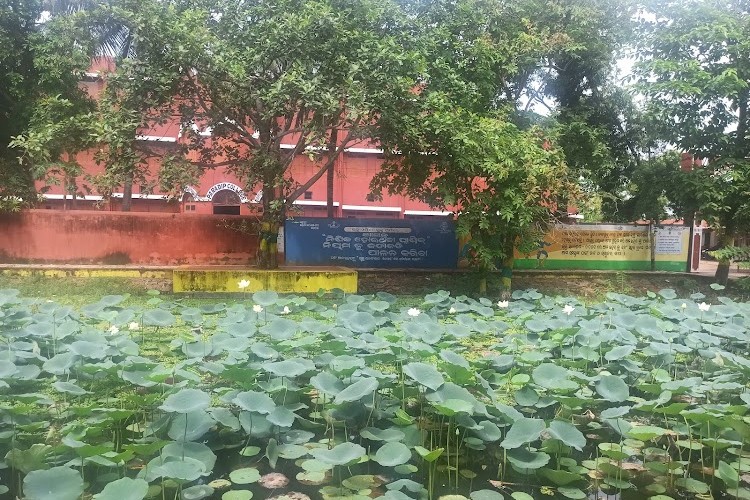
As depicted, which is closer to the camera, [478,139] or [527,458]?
[527,458]

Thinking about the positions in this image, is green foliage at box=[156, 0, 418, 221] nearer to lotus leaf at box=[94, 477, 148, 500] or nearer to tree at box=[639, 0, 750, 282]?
tree at box=[639, 0, 750, 282]

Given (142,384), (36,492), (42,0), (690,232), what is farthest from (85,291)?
(690,232)

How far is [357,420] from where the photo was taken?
7.25 feet

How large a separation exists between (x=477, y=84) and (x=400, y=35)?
171 centimetres

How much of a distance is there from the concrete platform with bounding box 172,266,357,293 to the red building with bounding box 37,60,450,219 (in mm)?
889

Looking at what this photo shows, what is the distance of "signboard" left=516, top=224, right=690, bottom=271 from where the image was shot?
9227mm

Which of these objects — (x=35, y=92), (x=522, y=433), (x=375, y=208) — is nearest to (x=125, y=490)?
(x=522, y=433)

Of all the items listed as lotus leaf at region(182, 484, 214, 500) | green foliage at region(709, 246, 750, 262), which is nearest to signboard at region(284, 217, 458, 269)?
green foliage at region(709, 246, 750, 262)

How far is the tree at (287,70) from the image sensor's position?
18.4 ft

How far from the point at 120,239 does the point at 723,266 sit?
798 cm

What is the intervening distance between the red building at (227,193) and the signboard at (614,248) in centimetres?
196

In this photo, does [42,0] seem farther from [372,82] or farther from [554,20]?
[554,20]

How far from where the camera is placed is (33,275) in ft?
15.7

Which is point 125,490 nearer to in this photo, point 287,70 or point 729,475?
point 729,475
